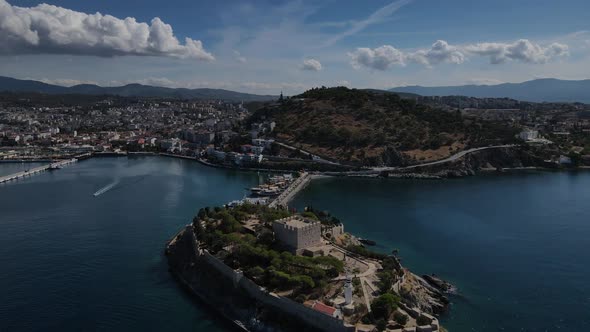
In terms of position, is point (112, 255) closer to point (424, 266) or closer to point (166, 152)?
point (424, 266)

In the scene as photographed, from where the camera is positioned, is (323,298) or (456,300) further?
(456,300)

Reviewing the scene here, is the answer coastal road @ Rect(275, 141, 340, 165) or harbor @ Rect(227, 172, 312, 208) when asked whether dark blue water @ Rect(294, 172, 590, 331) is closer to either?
harbor @ Rect(227, 172, 312, 208)

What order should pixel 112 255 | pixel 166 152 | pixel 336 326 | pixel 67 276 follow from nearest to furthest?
pixel 336 326 → pixel 67 276 → pixel 112 255 → pixel 166 152

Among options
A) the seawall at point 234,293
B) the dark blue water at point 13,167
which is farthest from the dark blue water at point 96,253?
the dark blue water at point 13,167

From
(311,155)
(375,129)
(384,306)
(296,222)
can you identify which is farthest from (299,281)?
(375,129)

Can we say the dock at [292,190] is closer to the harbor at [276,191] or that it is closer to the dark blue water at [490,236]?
the harbor at [276,191]

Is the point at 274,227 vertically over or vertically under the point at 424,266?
over

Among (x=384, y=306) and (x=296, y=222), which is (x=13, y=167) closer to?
(x=296, y=222)

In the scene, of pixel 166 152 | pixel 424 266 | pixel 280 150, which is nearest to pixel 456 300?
pixel 424 266
